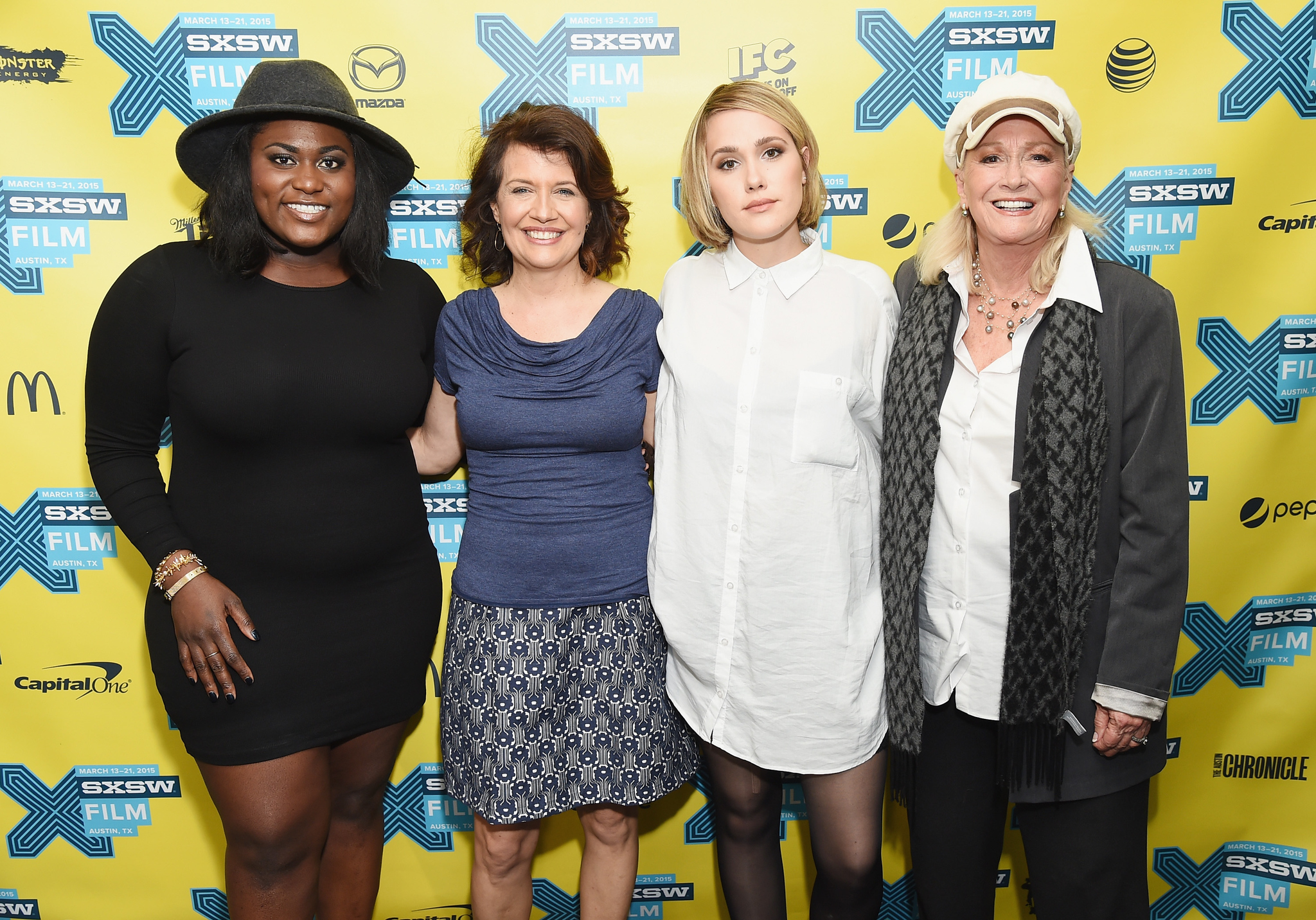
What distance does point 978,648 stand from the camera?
60.0 inches

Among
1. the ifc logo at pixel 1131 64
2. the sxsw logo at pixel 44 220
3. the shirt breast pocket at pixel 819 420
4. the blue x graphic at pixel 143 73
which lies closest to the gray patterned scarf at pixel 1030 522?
the shirt breast pocket at pixel 819 420

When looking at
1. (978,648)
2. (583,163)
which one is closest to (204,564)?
(583,163)

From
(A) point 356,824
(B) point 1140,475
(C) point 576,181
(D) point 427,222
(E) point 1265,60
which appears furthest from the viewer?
(D) point 427,222

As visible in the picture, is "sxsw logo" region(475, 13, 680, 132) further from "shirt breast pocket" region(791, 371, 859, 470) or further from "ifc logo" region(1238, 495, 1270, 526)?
"ifc logo" region(1238, 495, 1270, 526)

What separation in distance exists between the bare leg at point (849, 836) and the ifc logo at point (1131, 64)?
171 cm

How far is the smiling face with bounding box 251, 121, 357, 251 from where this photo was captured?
5.17 ft

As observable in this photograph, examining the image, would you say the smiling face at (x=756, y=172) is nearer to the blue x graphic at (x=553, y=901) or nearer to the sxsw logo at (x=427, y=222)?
the sxsw logo at (x=427, y=222)

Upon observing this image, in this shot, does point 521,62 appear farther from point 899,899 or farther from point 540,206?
point 899,899

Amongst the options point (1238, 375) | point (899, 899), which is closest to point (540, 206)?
point (1238, 375)

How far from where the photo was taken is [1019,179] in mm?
1449

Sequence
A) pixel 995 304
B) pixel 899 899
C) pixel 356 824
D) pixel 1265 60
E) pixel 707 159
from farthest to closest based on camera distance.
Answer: pixel 899 899
pixel 1265 60
pixel 356 824
pixel 707 159
pixel 995 304

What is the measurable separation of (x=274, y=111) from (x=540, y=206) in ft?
1.69

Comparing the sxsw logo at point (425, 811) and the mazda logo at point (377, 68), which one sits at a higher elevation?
the mazda logo at point (377, 68)

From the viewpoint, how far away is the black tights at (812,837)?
166cm
